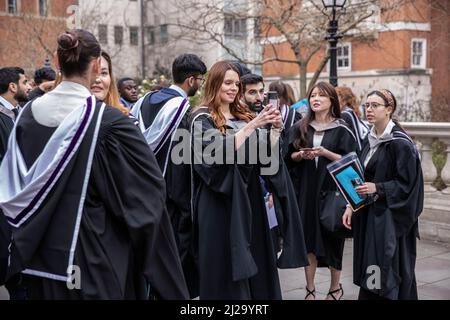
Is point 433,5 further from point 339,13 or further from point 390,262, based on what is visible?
point 390,262

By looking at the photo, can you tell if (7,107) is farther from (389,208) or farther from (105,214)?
(389,208)

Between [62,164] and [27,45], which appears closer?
[62,164]

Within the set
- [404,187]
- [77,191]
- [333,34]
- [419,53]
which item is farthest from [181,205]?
[419,53]

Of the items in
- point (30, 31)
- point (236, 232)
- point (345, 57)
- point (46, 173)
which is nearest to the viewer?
point (46, 173)

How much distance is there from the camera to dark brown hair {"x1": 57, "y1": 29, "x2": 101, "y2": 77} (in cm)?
304

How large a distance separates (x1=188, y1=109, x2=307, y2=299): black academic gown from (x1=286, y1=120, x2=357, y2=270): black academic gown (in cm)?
88

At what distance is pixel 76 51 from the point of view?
3.07 metres

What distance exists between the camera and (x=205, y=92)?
195 inches

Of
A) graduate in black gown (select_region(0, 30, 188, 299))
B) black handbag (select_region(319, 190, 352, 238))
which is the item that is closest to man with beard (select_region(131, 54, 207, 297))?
black handbag (select_region(319, 190, 352, 238))

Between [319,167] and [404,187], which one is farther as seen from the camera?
[319,167]

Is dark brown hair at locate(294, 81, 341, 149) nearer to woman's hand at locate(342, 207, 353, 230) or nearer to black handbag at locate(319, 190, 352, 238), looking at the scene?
black handbag at locate(319, 190, 352, 238)

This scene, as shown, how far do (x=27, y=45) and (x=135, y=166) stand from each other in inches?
879

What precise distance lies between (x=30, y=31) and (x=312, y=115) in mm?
19845
